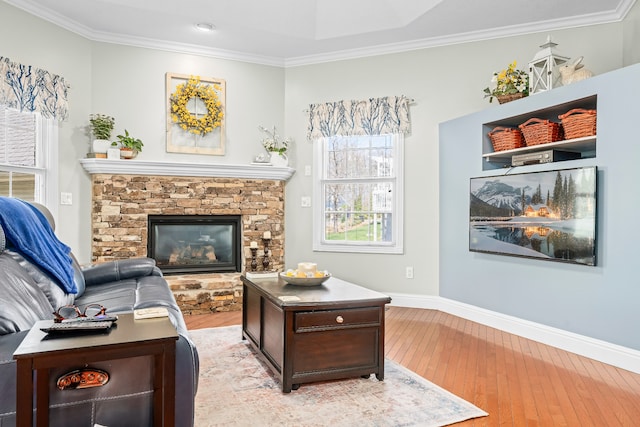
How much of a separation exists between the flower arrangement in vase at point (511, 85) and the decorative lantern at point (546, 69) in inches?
5.6

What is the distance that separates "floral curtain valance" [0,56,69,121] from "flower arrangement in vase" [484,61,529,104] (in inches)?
159

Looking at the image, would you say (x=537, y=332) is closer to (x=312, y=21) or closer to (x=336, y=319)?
(x=336, y=319)

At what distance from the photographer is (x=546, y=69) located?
368 cm

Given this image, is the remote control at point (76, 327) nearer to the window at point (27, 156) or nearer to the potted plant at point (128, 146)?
the window at point (27, 156)

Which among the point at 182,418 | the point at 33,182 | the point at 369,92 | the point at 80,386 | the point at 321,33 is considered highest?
the point at 321,33

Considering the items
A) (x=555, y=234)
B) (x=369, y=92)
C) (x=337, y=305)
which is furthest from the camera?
(x=369, y=92)

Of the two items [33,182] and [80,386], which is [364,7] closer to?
[33,182]

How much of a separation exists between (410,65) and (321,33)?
104cm

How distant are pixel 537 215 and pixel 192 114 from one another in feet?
11.8

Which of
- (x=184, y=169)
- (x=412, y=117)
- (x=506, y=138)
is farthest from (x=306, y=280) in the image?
(x=412, y=117)

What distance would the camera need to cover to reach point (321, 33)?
459 cm

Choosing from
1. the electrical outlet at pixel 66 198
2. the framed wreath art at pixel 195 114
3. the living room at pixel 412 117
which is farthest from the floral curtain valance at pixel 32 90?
the framed wreath art at pixel 195 114

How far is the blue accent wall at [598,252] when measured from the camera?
2.98 meters

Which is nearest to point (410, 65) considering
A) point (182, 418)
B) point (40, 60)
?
point (40, 60)
